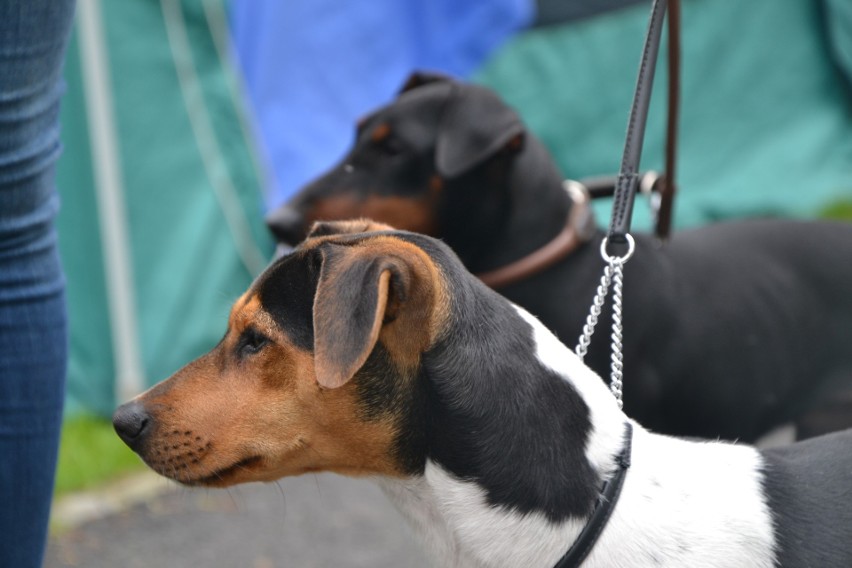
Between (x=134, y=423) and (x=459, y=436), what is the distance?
28.6 inches

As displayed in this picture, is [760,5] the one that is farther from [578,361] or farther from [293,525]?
[578,361]

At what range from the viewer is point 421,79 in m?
4.16

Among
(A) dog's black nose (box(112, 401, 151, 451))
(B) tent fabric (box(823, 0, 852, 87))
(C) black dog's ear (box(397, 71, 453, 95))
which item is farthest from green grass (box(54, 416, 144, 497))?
(B) tent fabric (box(823, 0, 852, 87))

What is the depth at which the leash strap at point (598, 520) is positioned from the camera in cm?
212

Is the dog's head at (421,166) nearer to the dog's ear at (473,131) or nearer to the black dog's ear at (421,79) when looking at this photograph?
the dog's ear at (473,131)

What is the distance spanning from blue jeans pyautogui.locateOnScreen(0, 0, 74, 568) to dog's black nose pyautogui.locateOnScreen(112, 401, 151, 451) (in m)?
0.32

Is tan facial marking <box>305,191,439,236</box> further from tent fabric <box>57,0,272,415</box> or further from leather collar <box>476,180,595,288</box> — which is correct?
tent fabric <box>57,0,272,415</box>

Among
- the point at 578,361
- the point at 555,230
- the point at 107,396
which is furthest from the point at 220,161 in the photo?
the point at 578,361

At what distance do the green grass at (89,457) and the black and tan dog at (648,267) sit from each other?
1690 mm

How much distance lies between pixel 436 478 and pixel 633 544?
426mm

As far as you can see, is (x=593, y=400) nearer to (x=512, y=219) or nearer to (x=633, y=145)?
(x=633, y=145)

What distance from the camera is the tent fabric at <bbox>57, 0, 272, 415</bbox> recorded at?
203 inches

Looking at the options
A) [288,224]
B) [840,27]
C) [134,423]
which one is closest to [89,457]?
[288,224]

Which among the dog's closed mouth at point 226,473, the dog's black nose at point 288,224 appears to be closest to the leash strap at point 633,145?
the dog's closed mouth at point 226,473
